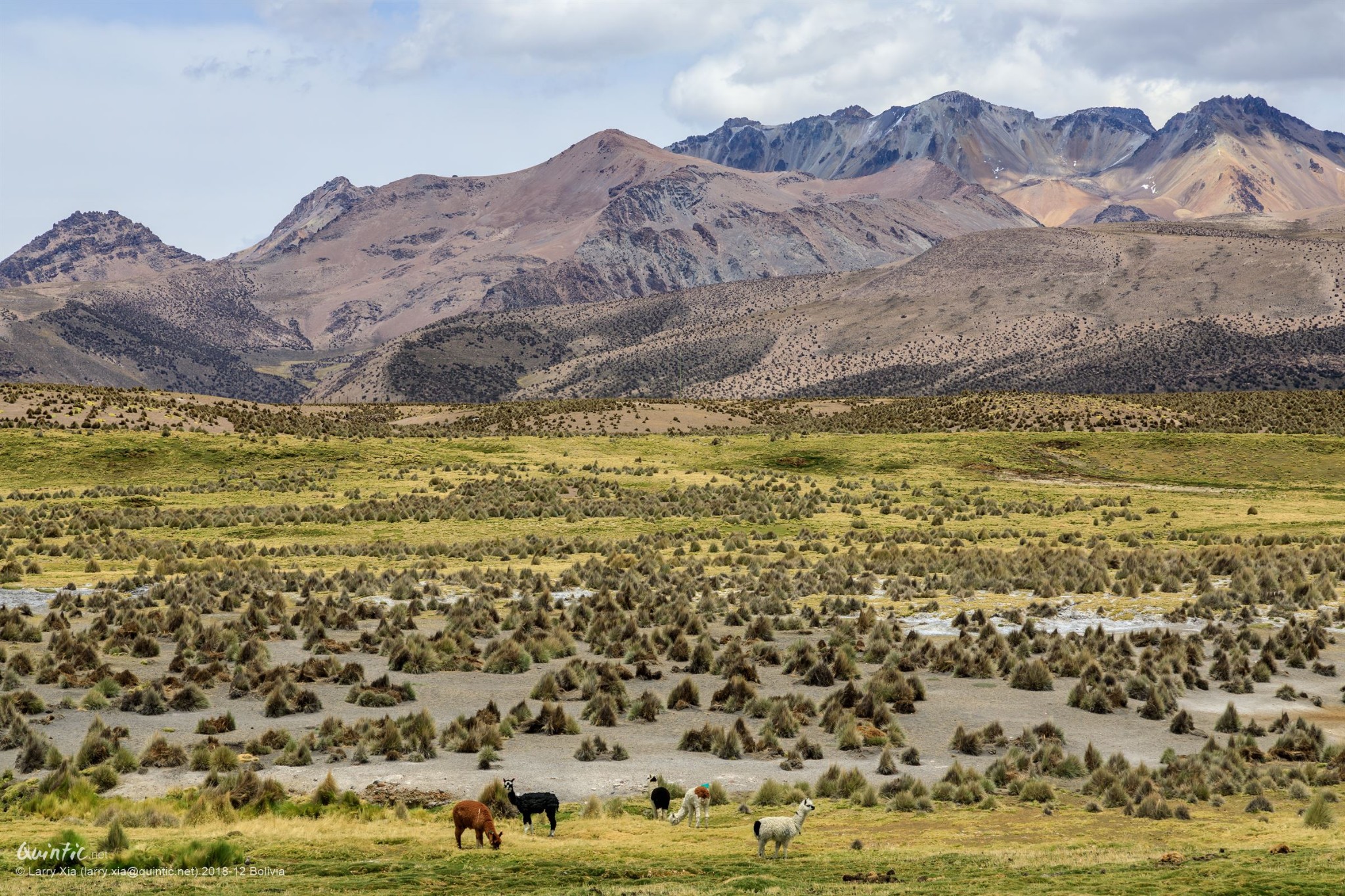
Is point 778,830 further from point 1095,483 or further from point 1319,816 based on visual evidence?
point 1095,483

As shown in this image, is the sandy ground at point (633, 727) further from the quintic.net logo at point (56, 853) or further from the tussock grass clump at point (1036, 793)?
the quintic.net logo at point (56, 853)

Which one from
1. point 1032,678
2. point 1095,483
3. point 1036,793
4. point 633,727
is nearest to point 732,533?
point 1032,678

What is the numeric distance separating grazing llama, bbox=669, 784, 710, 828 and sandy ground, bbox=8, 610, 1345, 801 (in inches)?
79.6

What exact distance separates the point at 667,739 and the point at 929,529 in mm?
29912

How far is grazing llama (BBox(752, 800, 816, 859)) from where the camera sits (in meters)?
13.6

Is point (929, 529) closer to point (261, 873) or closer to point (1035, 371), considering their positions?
point (261, 873)

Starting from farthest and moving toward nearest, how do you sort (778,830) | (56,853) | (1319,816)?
(1319,816)
(778,830)
(56,853)

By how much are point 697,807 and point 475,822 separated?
285 centimetres

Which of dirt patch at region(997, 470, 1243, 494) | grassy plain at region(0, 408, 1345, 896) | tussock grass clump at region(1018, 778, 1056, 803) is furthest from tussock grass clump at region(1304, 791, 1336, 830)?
dirt patch at region(997, 470, 1243, 494)

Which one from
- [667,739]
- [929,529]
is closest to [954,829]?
[667,739]

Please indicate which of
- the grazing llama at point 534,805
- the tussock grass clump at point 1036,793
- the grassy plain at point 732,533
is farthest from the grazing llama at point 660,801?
the tussock grass clump at point 1036,793

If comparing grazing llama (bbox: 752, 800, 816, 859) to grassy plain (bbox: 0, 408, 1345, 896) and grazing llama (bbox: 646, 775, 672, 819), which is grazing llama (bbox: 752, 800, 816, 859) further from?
grazing llama (bbox: 646, 775, 672, 819)

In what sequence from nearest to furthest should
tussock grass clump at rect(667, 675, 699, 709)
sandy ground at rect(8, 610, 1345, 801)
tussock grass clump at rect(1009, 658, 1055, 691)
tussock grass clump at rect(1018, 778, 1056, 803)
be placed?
tussock grass clump at rect(1018, 778, 1056, 803) → sandy ground at rect(8, 610, 1345, 801) → tussock grass clump at rect(667, 675, 699, 709) → tussock grass clump at rect(1009, 658, 1055, 691)

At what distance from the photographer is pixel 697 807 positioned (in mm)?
15578
